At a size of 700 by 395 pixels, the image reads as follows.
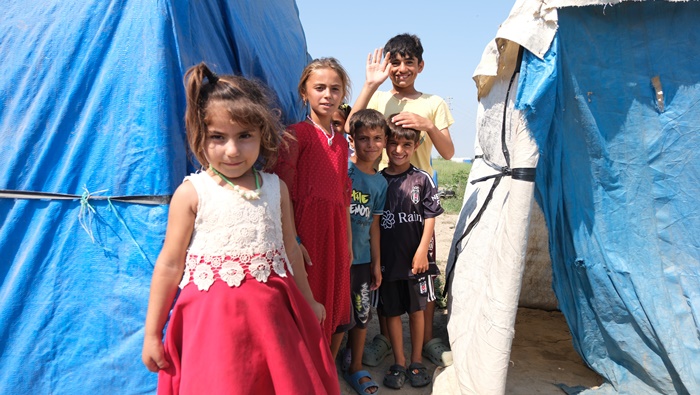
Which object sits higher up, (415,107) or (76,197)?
(415,107)

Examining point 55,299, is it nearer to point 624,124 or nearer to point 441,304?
point 624,124

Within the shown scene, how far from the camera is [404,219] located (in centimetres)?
311

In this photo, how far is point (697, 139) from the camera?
2.56 metres

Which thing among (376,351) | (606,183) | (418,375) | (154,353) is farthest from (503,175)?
(154,353)

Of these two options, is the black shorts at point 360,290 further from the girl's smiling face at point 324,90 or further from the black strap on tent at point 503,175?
the girl's smiling face at point 324,90

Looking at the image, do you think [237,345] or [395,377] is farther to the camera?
[395,377]

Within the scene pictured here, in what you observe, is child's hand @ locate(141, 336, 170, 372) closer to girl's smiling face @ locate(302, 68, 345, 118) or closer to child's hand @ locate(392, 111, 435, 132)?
girl's smiling face @ locate(302, 68, 345, 118)

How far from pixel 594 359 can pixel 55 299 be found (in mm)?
2834

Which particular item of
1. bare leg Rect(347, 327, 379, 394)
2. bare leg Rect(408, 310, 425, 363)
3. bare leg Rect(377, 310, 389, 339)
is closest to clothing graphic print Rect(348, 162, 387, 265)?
bare leg Rect(347, 327, 379, 394)

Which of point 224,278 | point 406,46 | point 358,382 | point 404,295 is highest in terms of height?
point 406,46

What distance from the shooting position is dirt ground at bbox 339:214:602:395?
3.06 meters

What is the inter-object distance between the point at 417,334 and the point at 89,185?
82.1 inches

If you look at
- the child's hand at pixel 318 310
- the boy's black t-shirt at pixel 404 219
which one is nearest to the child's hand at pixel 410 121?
the boy's black t-shirt at pixel 404 219

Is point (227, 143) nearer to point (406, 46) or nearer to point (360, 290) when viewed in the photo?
point (360, 290)
